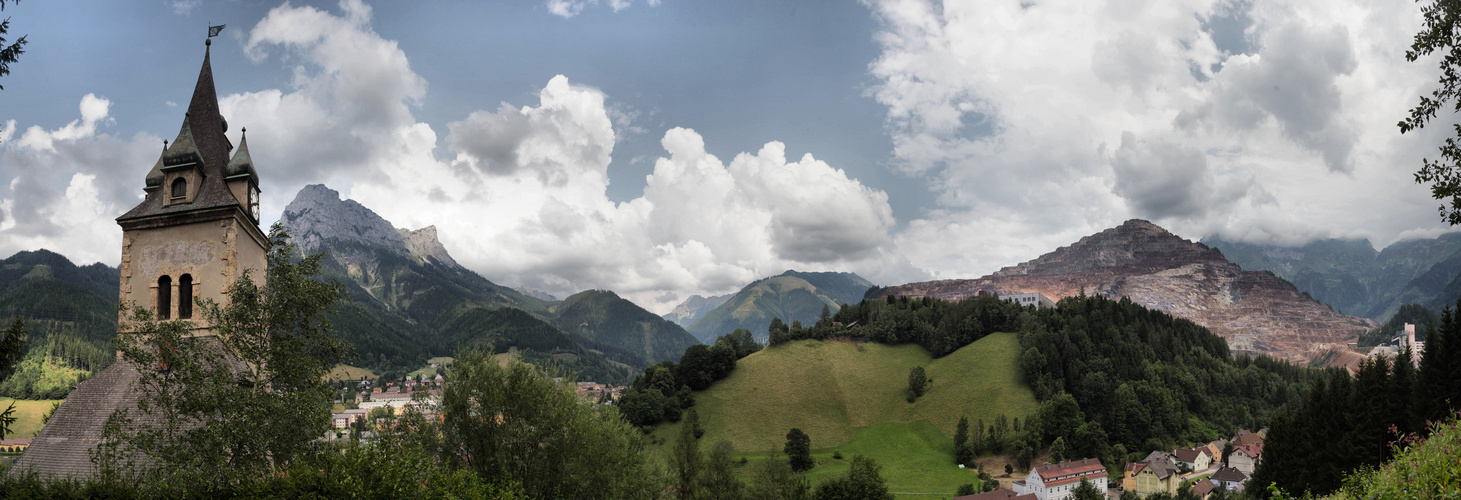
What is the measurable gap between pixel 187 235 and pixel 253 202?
2235 millimetres

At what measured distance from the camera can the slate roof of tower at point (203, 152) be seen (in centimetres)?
2211

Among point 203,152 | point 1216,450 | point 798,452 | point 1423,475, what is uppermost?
point 203,152

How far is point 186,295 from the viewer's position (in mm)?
22078

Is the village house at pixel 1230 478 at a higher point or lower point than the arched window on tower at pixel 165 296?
lower

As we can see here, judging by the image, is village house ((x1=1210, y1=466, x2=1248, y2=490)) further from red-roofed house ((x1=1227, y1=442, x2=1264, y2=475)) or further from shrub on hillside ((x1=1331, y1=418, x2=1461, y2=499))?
shrub on hillside ((x1=1331, y1=418, x2=1461, y2=499))

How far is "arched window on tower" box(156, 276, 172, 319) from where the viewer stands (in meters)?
21.9

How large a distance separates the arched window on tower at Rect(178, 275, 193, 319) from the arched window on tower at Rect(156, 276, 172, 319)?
40 cm

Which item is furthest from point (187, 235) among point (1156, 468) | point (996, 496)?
point (1156, 468)

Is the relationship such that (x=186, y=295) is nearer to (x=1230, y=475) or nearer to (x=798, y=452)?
(x=798, y=452)

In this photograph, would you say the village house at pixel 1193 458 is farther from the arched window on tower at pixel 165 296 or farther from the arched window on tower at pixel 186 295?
the arched window on tower at pixel 165 296

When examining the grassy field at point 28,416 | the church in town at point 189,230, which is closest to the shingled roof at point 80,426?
the church in town at point 189,230

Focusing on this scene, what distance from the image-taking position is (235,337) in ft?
50.1

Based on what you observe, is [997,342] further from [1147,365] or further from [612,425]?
[612,425]

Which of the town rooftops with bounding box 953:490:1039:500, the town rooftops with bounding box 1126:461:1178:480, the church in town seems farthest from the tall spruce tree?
the church in town
